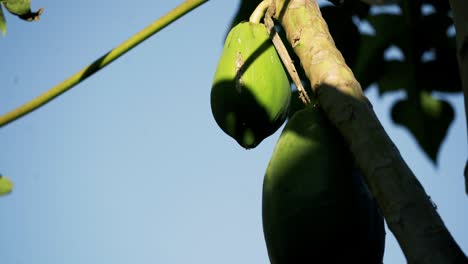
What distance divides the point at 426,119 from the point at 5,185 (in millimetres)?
980

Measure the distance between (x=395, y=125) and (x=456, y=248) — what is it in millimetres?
805

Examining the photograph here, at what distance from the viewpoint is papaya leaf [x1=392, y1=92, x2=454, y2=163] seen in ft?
4.90

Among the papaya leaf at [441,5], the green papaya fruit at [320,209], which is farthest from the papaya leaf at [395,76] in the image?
the green papaya fruit at [320,209]

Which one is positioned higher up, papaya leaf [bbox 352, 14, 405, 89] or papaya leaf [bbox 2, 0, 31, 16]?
papaya leaf [bbox 2, 0, 31, 16]

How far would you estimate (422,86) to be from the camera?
5.14 feet

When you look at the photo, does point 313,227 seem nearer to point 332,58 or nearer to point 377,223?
point 377,223

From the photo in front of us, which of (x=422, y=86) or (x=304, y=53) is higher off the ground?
(x=304, y=53)

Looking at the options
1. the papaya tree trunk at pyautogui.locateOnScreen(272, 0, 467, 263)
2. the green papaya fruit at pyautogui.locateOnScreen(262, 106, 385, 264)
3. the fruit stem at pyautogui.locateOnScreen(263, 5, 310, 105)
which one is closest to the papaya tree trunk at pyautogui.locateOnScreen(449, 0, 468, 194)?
the papaya tree trunk at pyautogui.locateOnScreen(272, 0, 467, 263)

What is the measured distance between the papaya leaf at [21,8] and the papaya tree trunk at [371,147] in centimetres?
66

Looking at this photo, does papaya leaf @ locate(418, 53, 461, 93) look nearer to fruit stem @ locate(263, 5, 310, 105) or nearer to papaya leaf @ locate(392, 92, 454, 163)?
papaya leaf @ locate(392, 92, 454, 163)

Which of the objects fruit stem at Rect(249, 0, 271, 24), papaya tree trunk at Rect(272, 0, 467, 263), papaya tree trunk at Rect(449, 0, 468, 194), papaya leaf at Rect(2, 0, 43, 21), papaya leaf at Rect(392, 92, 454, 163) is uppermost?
papaya leaf at Rect(2, 0, 43, 21)

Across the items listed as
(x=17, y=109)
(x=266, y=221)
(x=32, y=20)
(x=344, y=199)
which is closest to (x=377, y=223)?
(x=344, y=199)

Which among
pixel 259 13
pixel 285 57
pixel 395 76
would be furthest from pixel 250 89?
pixel 395 76

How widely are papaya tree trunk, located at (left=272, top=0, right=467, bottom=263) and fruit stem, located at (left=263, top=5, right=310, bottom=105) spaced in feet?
0.30
